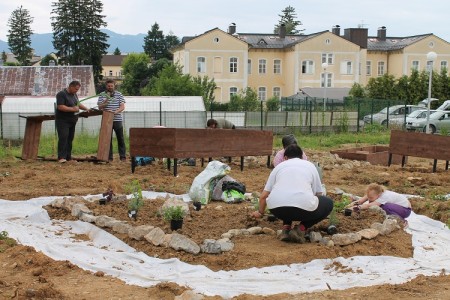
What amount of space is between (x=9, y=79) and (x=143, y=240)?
39.7 metres

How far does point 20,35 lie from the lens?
10625 cm

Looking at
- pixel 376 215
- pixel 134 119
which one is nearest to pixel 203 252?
pixel 376 215

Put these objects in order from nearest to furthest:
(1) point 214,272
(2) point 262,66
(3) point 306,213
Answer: (1) point 214,272 → (3) point 306,213 → (2) point 262,66

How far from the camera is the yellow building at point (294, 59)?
6731 centimetres

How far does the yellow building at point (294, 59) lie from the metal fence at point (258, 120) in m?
32.7

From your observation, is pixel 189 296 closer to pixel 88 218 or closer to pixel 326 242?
pixel 326 242

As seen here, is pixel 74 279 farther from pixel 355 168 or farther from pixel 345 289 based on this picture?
pixel 355 168

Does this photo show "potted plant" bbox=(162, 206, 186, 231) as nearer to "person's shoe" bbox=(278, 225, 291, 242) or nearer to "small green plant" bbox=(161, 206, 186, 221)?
"small green plant" bbox=(161, 206, 186, 221)

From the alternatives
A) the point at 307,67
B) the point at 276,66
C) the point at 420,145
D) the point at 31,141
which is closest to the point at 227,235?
the point at 31,141

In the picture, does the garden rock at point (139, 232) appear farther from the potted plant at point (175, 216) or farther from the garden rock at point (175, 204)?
the garden rock at point (175, 204)

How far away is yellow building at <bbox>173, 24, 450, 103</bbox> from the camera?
221 feet

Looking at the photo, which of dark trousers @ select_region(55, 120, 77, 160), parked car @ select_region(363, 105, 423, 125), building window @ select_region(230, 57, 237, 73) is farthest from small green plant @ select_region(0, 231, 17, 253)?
building window @ select_region(230, 57, 237, 73)

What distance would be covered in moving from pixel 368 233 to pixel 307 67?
62.3 metres

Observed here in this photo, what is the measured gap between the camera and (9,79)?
45.0m
